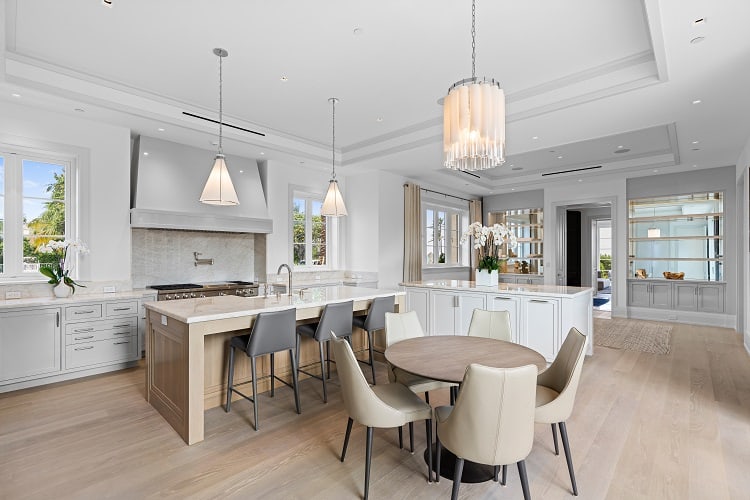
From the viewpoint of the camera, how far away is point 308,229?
673 centimetres

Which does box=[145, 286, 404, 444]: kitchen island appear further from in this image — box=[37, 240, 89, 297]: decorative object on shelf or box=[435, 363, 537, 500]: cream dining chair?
box=[435, 363, 537, 500]: cream dining chair

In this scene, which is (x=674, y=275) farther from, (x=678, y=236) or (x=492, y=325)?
(x=492, y=325)

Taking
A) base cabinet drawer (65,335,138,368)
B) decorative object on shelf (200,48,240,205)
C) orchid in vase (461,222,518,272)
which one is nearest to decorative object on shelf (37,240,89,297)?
base cabinet drawer (65,335,138,368)

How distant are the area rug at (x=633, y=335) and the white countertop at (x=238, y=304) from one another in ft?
12.2

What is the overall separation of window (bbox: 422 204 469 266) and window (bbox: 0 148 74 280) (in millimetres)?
5880

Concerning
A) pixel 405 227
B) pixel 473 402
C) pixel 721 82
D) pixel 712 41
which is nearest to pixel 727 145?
pixel 721 82

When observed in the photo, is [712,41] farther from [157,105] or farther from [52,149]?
[52,149]

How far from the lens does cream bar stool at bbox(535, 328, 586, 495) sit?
213 centimetres

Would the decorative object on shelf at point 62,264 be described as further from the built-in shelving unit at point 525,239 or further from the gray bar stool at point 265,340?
the built-in shelving unit at point 525,239

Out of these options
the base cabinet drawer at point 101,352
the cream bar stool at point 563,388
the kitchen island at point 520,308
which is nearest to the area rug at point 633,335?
the kitchen island at point 520,308

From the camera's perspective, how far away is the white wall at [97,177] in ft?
13.5

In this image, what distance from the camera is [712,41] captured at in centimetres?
272

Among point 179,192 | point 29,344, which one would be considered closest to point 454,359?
point 29,344

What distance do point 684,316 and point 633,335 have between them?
2146mm
